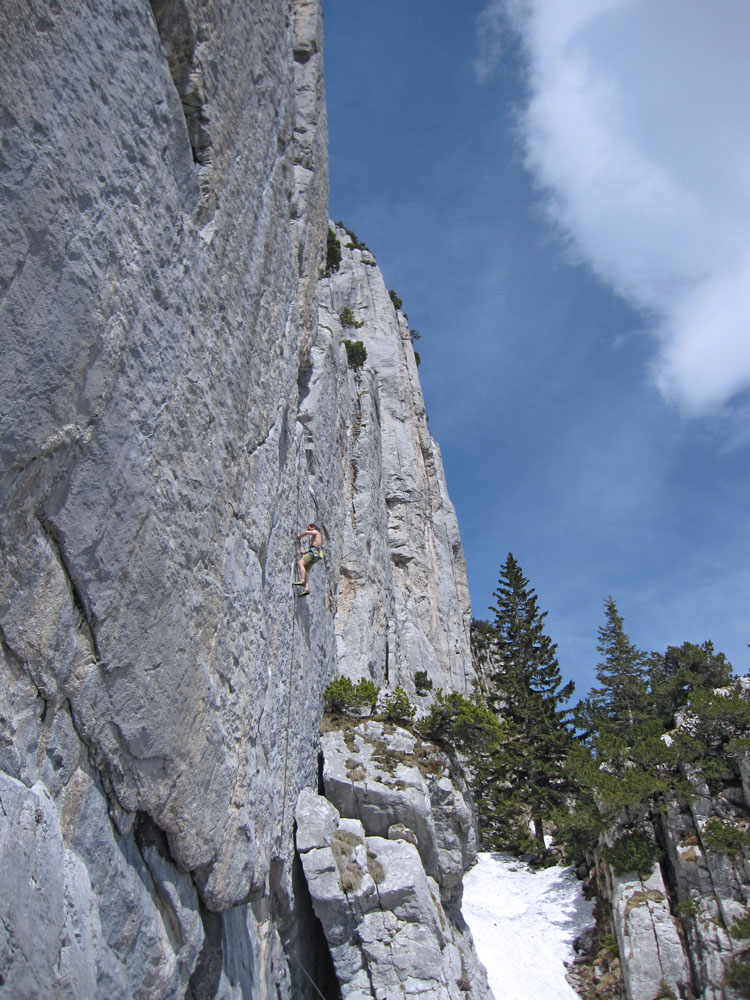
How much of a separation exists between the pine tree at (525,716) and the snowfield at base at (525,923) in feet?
7.63

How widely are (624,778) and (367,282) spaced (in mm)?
43869

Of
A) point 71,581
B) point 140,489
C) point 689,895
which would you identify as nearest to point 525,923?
point 689,895

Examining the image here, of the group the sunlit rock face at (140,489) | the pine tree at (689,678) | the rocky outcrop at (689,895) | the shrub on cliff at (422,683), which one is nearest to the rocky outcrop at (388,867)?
the sunlit rock face at (140,489)

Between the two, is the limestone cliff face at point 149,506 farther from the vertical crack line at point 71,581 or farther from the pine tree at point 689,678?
the pine tree at point 689,678

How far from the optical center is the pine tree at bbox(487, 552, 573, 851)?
110ft

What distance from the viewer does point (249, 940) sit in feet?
42.2

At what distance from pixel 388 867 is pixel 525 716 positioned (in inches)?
916

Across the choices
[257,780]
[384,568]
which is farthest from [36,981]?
[384,568]

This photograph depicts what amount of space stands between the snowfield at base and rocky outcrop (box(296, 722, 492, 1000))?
4301 mm

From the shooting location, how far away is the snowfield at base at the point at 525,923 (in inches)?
874

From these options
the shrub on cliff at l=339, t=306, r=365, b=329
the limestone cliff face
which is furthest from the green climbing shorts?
the shrub on cliff at l=339, t=306, r=365, b=329

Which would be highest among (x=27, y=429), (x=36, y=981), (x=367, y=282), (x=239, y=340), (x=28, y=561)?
(x=367, y=282)

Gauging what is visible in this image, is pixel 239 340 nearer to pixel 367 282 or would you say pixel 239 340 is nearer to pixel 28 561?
pixel 28 561

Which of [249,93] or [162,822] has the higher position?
[249,93]
